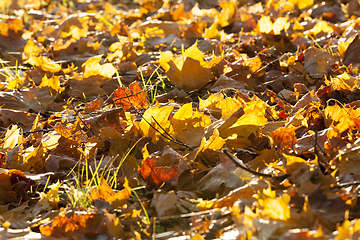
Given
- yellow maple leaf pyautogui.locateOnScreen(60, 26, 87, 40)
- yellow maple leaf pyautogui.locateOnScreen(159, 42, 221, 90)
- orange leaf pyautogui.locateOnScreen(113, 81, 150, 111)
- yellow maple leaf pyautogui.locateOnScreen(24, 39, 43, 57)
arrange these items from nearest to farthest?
orange leaf pyautogui.locateOnScreen(113, 81, 150, 111) < yellow maple leaf pyautogui.locateOnScreen(159, 42, 221, 90) < yellow maple leaf pyautogui.locateOnScreen(24, 39, 43, 57) < yellow maple leaf pyautogui.locateOnScreen(60, 26, 87, 40)

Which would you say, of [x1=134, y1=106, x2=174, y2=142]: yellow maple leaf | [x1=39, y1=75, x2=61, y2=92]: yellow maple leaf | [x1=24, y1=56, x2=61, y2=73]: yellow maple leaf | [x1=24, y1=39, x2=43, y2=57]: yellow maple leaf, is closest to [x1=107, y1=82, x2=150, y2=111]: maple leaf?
[x1=134, y1=106, x2=174, y2=142]: yellow maple leaf

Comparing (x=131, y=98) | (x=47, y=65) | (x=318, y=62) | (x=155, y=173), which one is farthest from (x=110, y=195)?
(x=47, y=65)

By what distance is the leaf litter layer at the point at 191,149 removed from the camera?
3.05 ft

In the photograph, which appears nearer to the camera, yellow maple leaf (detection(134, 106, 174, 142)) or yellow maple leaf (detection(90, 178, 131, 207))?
yellow maple leaf (detection(90, 178, 131, 207))

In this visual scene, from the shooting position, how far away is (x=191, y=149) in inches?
50.0

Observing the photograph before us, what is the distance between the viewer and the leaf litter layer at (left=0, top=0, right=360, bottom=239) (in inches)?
36.6

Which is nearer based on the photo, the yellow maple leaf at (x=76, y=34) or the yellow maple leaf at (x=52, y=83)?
the yellow maple leaf at (x=52, y=83)

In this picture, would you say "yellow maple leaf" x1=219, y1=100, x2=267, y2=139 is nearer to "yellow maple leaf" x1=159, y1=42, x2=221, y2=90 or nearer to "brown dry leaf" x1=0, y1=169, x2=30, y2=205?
"yellow maple leaf" x1=159, y1=42, x2=221, y2=90

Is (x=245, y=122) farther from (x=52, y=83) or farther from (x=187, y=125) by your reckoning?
(x=52, y=83)

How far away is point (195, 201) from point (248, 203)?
0.15 m

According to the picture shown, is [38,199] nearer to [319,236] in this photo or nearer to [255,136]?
[255,136]

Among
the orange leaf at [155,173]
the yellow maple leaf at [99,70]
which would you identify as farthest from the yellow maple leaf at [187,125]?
the yellow maple leaf at [99,70]

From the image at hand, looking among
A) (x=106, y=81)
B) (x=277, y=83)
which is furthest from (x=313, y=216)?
→ (x=106, y=81)

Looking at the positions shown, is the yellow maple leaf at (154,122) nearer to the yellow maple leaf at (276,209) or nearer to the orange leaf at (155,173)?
the orange leaf at (155,173)
